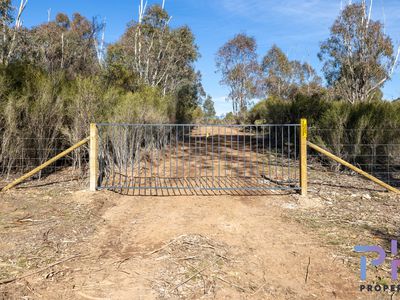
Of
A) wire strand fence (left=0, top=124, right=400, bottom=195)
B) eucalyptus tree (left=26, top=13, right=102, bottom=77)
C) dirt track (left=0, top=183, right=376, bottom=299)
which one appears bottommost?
dirt track (left=0, top=183, right=376, bottom=299)

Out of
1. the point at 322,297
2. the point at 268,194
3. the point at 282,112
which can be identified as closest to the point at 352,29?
the point at 282,112

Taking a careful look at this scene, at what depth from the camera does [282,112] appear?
15.6 meters

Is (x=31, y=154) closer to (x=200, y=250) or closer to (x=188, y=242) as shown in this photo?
(x=188, y=242)

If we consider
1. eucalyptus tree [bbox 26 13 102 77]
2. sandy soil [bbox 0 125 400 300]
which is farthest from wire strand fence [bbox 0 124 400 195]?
eucalyptus tree [bbox 26 13 102 77]

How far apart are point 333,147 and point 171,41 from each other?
1270 cm

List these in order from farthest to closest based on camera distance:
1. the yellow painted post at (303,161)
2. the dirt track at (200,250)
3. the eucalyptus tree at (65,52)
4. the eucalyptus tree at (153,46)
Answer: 1. the eucalyptus tree at (153,46)
2. the eucalyptus tree at (65,52)
3. the yellow painted post at (303,161)
4. the dirt track at (200,250)

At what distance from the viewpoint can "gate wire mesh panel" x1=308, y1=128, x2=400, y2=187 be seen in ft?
25.6

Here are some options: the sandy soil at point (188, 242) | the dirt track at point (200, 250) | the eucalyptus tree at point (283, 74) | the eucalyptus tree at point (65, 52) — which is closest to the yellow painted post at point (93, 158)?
the sandy soil at point (188, 242)

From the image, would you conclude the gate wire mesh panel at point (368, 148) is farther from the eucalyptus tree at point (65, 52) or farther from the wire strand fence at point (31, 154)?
the eucalyptus tree at point (65, 52)

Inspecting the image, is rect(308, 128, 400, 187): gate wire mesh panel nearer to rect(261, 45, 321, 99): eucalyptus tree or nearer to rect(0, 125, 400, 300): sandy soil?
rect(0, 125, 400, 300): sandy soil

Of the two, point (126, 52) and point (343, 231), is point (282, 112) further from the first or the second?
point (343, 231)

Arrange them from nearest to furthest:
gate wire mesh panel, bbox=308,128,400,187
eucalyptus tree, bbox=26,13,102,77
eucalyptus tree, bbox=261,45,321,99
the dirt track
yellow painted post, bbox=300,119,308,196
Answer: the dirt track → yellow painted post, bbox=300,119,308,196 → gate wire mesh panel, bbox=308,128,400,187 → eucalyptus tree, bbox=26,13,102,77 → eucalyptus tree, bbox=261,45,321,99

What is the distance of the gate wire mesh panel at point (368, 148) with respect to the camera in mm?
7805

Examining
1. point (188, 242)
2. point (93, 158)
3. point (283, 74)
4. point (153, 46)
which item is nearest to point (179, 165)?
point (93, 158)
